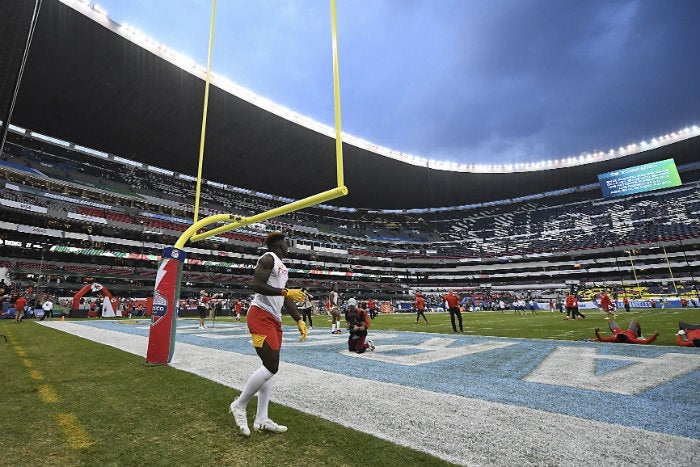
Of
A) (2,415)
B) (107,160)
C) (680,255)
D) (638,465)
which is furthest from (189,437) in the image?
(680,255)

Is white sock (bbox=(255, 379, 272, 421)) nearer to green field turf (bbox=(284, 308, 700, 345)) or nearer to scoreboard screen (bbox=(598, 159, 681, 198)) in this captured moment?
green field turf (bbox=(284, 308, 700, 345))

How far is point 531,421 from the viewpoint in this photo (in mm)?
3082

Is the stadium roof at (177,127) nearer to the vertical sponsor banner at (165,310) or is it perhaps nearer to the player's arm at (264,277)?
the vertical sponsor banner at (165,310)

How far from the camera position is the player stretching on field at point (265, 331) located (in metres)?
2.98

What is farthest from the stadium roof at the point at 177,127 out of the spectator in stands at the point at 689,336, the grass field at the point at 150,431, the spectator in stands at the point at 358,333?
the spectator in stands at the point at 689,336

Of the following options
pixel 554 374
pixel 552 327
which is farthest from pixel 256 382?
pixel 552 327

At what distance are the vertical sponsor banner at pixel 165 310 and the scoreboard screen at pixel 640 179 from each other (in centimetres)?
6906

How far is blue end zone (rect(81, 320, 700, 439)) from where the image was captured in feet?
11.3

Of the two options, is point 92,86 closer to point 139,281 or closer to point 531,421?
point 139,281

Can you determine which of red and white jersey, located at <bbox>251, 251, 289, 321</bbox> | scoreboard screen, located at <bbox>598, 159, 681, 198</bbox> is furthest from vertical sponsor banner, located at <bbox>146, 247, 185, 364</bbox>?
scoreboard screen, located at <bbox>598, 159, 681, 198</bbox>

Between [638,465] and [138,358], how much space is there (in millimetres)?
7709

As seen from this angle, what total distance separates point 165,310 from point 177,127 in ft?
130

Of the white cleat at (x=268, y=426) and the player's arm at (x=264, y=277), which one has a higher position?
the player's arm at (x=264, y=277)

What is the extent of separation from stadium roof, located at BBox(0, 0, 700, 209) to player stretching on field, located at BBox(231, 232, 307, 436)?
940cm
